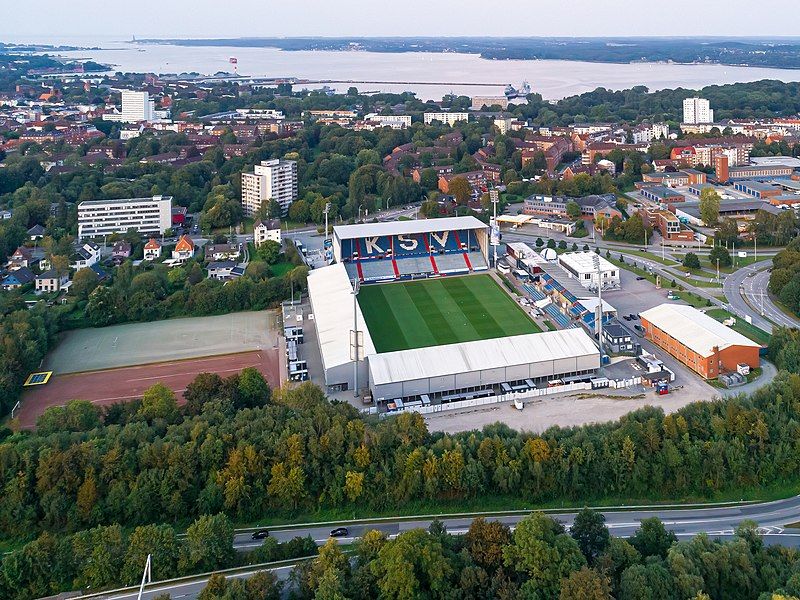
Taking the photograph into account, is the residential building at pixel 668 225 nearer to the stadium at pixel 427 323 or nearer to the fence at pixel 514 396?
the stadium at pixel 427 323

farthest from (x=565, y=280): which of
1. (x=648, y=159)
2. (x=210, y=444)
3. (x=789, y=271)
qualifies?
(x=648, y=159)

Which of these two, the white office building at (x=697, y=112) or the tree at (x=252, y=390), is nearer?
the tree at (x=252, y=390)

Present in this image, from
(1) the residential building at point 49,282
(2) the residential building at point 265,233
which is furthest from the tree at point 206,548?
(2) the residential building at point 265,233

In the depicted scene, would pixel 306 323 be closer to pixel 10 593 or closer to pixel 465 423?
pixel 465 423

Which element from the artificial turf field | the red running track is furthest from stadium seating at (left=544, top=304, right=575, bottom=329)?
the red running track

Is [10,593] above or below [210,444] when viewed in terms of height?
below
